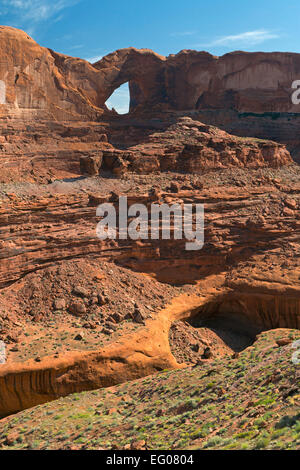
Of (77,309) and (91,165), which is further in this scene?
(91,165)

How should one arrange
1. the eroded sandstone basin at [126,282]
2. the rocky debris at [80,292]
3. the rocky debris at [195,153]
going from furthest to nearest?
the rocky debris at [195,153]
the rocky debris at [80,292]
the eroded sandstone basin at [126,282]

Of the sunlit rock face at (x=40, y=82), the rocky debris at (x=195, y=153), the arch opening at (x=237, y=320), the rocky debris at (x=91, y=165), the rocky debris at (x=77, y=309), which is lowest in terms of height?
the arch opening at (x=237, y=320)

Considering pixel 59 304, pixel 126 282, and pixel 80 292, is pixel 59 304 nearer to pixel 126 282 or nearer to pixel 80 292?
pixel 80 292

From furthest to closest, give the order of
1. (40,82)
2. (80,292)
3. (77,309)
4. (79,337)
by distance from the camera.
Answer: (40,82)
(80,292)
(77,309)
(79,337)

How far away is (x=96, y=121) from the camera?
158ft

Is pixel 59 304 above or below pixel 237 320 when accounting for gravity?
above

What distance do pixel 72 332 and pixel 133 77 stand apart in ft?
119

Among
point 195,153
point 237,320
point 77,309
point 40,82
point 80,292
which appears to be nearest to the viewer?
point 77,309

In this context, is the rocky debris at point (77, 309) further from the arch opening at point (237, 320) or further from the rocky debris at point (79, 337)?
the arch opening at point (237, 320)

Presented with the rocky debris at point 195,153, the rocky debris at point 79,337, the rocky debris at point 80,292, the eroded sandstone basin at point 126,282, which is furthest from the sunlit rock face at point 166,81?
the rocky debris at point 79,337

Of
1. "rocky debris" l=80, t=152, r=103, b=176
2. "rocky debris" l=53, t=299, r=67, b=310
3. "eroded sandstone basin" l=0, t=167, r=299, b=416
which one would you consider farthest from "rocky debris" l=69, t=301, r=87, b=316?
"rocky debris" l=80, t=152, r=103, b=176

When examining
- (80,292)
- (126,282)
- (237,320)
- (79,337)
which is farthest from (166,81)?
(79,337)

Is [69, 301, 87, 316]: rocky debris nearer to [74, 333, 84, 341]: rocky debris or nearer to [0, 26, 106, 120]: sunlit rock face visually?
[74, 333, 84, 341]: rocky debris

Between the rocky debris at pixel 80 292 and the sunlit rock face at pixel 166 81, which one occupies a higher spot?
the sunlit rock face at pixel 166 81
